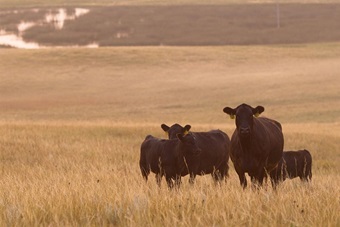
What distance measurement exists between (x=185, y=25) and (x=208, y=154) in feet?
277

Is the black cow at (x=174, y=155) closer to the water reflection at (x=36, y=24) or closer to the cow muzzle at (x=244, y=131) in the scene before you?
the cow muzzle at (x=244, y=131)

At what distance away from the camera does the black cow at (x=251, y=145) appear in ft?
34.3

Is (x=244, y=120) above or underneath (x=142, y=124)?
above

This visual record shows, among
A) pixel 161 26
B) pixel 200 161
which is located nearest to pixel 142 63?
pixel 161 26

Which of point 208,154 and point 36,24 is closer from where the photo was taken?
point 208,154

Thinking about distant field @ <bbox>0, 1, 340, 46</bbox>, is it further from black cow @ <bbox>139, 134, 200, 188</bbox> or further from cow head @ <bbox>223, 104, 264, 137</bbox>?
cow head @ <bbox>223, 104, 264, 137</bbox>

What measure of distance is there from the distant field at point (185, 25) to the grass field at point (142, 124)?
36.1 feet

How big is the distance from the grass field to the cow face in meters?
0.53

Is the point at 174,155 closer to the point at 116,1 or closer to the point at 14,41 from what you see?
the point at 14,41

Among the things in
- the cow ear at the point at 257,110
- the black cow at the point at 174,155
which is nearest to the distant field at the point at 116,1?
the black cow at the point at 174,155

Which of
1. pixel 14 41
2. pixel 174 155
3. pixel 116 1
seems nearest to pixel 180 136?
pixel 174 155

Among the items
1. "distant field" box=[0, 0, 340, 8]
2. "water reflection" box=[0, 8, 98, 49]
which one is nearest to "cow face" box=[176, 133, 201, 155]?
"water reflection" box=[0, 8, 98, 49]

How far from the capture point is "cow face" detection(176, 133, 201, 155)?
11633 millimetres

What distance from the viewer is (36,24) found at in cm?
9412
